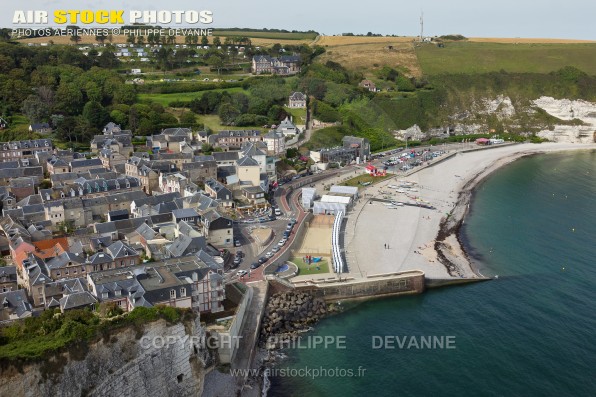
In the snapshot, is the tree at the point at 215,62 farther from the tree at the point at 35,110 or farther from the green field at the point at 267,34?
the green field at the point at 267,34


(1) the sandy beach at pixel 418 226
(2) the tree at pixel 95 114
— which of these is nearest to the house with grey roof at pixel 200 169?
(1) the sandy beach at pixel 418 226

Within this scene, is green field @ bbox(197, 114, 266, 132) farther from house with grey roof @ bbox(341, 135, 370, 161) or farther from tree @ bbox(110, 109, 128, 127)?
house with grey roof @ bbox(341, 135, 370, 161)

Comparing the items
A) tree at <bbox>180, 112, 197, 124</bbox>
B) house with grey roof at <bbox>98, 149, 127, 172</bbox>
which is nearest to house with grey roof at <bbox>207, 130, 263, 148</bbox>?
tree at <bbox>180, 112, 197, 124</bbox>

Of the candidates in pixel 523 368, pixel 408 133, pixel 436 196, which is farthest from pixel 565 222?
pixel 408 133

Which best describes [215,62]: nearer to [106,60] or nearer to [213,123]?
[106,60]

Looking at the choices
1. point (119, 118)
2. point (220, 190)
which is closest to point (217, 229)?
point (220, 190)

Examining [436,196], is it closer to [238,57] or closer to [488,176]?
[488,176]
